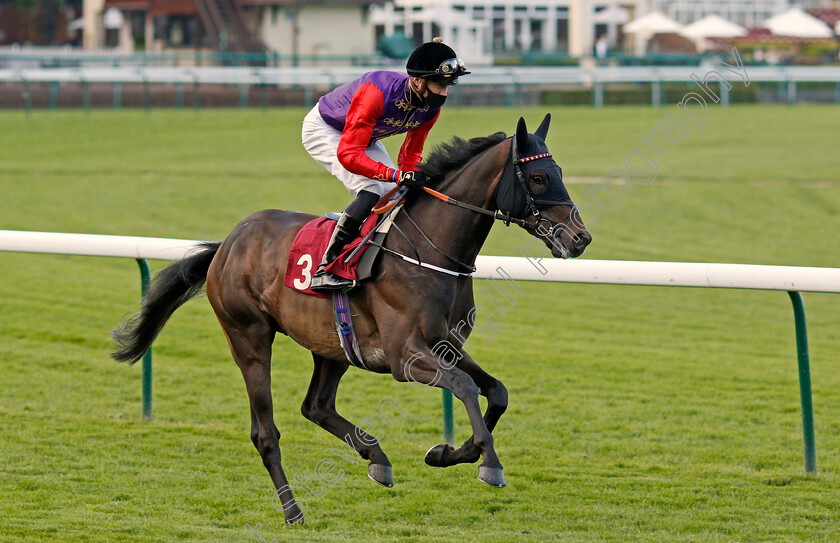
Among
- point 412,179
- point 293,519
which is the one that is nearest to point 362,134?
point 412,179

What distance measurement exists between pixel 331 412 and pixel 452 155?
124 cm

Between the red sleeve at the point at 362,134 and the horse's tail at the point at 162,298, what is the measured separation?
108 centimetres

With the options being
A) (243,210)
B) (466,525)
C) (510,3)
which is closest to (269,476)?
(466,525)

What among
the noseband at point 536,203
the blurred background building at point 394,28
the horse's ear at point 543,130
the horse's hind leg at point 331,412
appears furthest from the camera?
the blurred background building at point 394,28

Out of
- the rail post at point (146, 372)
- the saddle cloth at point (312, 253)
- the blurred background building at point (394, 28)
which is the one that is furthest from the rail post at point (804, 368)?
the blurred background building at point (394, 28)

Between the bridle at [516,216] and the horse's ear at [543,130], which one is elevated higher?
the horse's ear at [543,130]

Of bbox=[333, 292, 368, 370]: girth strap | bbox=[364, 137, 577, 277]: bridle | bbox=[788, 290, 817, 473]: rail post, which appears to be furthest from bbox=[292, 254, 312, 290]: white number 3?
bbox=[788, 290, 817, 473]: rail post

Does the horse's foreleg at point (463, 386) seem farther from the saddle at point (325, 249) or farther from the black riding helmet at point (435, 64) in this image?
the black riding helmet at point (435, 64)

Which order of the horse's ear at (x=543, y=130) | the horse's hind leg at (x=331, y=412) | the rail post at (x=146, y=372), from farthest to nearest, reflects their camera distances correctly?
the rail post at (x=146, y=372) < the horse's hind leg at (x=331, y=412) < the horse's ear at (x=543, y=130)

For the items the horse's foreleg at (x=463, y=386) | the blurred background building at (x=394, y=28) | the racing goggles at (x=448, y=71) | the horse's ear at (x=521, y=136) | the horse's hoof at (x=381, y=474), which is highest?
the blurred background building at (x=394, y=28)

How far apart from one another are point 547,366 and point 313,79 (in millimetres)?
19431

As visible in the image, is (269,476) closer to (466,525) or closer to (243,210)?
(466,525)

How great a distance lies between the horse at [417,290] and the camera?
3.77 meters

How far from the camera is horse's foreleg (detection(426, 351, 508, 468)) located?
3.93 m
